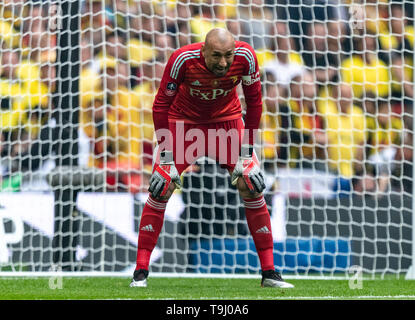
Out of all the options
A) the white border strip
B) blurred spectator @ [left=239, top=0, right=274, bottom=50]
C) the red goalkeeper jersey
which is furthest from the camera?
blurred spectator @ [left=239, top=0, right=274, bottom=50]

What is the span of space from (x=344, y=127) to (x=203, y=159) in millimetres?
1310

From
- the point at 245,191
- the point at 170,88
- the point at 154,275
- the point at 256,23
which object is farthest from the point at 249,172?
the point at 256,23

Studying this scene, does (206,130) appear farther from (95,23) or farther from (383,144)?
(383,144)

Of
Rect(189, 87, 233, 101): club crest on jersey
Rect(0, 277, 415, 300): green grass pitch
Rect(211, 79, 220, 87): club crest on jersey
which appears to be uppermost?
Rect(211, 79, 220, 87): club crest on jersey

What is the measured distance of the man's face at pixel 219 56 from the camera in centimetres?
430

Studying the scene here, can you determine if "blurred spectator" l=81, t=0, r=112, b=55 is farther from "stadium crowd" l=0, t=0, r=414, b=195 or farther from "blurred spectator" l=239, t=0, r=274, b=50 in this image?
"blurred spectator" l=239, t=0, r=274, b=50

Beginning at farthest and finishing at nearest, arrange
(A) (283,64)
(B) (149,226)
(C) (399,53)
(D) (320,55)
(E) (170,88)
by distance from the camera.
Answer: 1. (A) (283,64)
2. (D) (320,55)
3. (C) (399,53)
4. (B) (149,226)
5. (E) (170,88)

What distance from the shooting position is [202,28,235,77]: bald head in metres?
4.29

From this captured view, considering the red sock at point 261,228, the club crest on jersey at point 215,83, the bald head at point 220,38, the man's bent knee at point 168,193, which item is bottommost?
the red sock at point 261,228

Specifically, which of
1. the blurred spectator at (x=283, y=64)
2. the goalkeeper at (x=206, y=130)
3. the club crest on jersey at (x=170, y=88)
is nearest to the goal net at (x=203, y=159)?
the blurred spectator at (x=283, y=64)

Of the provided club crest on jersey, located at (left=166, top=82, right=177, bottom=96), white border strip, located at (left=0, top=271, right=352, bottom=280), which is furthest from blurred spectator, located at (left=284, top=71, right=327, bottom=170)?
club crest on jersey, located at (left=166, top=82, right=177, bottom=96)

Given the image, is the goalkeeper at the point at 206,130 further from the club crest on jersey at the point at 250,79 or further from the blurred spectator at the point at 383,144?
the blurred spectator at the point at 383,144

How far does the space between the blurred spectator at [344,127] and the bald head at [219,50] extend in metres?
2.96

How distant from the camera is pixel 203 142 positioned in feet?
15.9
